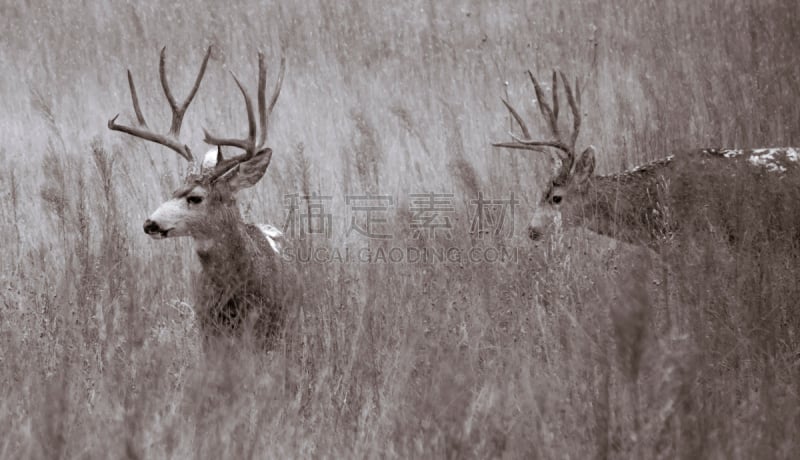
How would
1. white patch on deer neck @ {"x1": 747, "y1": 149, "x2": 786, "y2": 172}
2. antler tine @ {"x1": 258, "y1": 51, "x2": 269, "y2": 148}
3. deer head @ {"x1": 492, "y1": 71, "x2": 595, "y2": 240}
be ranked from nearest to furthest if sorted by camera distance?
antler tine @ {"x1": 258, "y1": 51, "x2": 269, "y2": 148}
white patch on deer neck @ {"x1": 747, "y1": 149, "x2": 786, "y2": 172}
deer head @ {"x1": 492, "y1": 71, "x2": 595, "y2": 240}

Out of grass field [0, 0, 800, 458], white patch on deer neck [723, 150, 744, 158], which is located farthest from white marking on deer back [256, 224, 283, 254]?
white patch on deer neck [723, 150, 744, 158]

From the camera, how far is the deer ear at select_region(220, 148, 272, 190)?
4.79 m

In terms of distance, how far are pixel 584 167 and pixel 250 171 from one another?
2.20 m

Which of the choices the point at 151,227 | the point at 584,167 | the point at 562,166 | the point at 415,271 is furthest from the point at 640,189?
the point at 151,227

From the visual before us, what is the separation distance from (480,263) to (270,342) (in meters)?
1.14

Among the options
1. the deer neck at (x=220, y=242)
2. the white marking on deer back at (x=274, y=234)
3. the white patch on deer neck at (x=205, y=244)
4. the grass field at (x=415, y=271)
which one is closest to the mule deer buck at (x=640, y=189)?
the grass field at (x=415, y=271)

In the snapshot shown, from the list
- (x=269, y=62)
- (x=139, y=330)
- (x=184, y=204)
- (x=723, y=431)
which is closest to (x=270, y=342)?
(x=184, y=204)

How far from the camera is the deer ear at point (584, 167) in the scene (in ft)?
19.2

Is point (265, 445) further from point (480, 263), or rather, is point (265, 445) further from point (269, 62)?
point (269, 62)

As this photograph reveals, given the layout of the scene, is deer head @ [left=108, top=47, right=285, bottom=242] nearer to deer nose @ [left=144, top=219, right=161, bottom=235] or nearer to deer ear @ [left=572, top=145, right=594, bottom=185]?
deer nose @ [left=144, top=219, right=161, bottom=235]

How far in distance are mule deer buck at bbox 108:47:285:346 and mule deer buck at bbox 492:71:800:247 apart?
Result: 5.21 feet

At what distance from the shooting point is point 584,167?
589 cm

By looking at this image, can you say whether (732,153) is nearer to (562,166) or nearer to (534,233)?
(562,166)

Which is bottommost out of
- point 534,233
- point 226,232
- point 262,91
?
point 534,233
